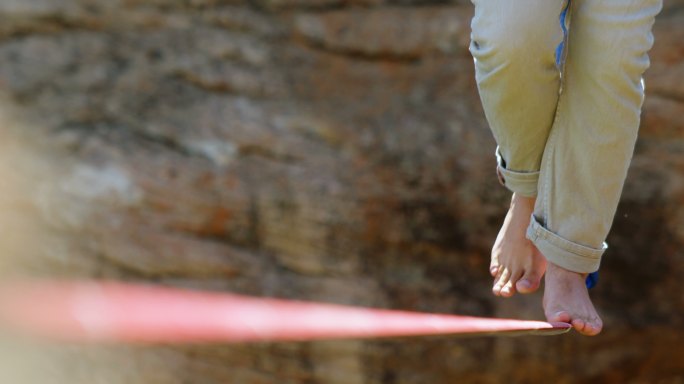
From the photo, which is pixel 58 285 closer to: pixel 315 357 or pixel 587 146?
pixel 315 357

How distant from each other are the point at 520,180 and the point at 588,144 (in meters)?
0.16

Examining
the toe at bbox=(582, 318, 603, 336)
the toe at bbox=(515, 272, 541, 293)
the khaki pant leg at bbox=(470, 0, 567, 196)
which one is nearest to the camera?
the khaki pant leg at bbox=(470, 0, 567, 196)

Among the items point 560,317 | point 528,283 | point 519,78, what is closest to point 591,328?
point 560,317

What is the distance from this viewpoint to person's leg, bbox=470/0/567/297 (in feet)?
4.96

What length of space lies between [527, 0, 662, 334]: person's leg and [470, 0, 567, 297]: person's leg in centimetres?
3

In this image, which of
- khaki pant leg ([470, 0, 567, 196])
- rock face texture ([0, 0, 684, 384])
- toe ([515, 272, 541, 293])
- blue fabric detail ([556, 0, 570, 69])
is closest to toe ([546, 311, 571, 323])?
toe ([515, 272, 541, 293])

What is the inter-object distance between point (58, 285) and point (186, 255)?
1.75 ft

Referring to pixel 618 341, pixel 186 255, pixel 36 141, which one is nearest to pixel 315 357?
pixel 186 255

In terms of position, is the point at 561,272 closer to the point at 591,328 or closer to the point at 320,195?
the point at 591,328

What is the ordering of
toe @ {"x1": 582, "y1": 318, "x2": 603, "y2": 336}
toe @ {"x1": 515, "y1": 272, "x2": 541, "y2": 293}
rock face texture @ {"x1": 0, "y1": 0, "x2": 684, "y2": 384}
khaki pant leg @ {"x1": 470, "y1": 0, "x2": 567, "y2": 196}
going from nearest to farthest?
khaki pant leg @ {"x1": 470, "y1": 0, "x2": 567, "y2": 196} < toe @ {"x1": 582, "y1": 318, "x2": 603, "y2": 336} < toe @ {"x1": 515, "y1": 272, "x2": 541, "y2": 293} < rock face texture @ {"x1": 0, "y1": 0, "x2": 684, "y2": 384}

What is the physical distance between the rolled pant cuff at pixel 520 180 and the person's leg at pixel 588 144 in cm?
3

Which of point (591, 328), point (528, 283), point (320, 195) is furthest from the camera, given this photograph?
point (320, 195)

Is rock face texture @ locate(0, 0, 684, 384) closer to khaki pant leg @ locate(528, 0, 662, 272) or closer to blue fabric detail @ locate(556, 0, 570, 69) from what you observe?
khaki pant leg @ locate(528, 0, 662, 272)

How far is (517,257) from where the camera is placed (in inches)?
74.2
